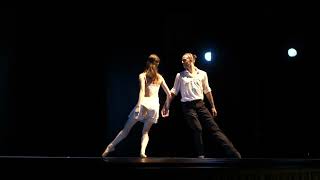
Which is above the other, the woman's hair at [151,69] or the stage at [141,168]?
the woman's hair at [151,69]

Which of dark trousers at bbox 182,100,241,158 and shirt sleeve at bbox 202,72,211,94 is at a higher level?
shirt sleeve at bbox 202,72,211,94

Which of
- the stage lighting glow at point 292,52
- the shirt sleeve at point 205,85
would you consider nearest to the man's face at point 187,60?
the shirt sleeve at point 205,85

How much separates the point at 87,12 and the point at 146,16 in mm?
1060

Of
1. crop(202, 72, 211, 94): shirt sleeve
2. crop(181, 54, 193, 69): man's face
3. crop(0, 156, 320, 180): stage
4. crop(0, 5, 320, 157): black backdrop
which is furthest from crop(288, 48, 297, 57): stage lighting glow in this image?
crop(0, 156, 320, 180): stage

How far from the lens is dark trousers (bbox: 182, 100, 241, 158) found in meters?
6.30

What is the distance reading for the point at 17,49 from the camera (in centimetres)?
761

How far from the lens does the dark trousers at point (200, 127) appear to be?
248 inches

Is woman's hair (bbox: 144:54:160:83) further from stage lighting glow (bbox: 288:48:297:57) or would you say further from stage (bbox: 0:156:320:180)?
stage lighting glow (bbox: 288:48:297:57)

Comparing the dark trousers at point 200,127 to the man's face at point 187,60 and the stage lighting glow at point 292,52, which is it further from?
the stage lighting glow at point 292,52

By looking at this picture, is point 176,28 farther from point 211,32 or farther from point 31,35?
point 31,35

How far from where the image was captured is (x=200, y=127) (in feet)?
21.2

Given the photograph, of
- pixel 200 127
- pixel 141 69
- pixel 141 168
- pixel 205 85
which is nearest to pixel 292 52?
pixel 205 85

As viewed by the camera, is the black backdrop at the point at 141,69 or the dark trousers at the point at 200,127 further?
the black backdrop at the point at 141,69

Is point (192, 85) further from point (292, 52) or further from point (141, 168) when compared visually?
point (141, 168)
